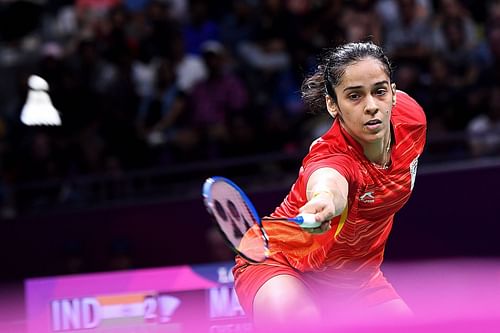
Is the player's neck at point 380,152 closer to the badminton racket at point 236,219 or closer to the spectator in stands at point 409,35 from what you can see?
the badminton racket at point 236,219

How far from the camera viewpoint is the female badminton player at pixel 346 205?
155 inches

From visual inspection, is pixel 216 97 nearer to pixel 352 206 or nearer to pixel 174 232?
pixel 174 232

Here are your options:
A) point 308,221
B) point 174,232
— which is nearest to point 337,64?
point 308,221

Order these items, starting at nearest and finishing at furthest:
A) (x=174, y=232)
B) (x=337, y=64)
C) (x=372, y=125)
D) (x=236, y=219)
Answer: (x=236, y=219), (x=372, y=125), (x=337, y=64), (x=174, y=232)

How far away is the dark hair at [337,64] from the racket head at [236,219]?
63cm

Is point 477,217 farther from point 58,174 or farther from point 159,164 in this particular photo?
point 58,174

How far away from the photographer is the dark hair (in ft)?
13.4

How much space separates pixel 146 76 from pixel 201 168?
161 cm

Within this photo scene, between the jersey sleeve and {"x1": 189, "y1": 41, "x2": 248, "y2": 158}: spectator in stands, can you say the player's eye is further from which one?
{"x1": 189, "y1": 41, "x2": 248, "y2": 158}: spectator in stands

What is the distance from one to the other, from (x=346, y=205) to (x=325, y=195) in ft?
1.14

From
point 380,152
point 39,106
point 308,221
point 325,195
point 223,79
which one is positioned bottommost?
point 308,221

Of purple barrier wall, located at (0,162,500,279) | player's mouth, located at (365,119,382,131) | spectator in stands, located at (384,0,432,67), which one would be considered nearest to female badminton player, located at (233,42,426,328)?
player's mouth, located at (365,119,382,131)

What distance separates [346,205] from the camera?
3873 millimetres

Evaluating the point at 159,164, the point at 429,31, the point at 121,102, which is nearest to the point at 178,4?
the point at 121,102
